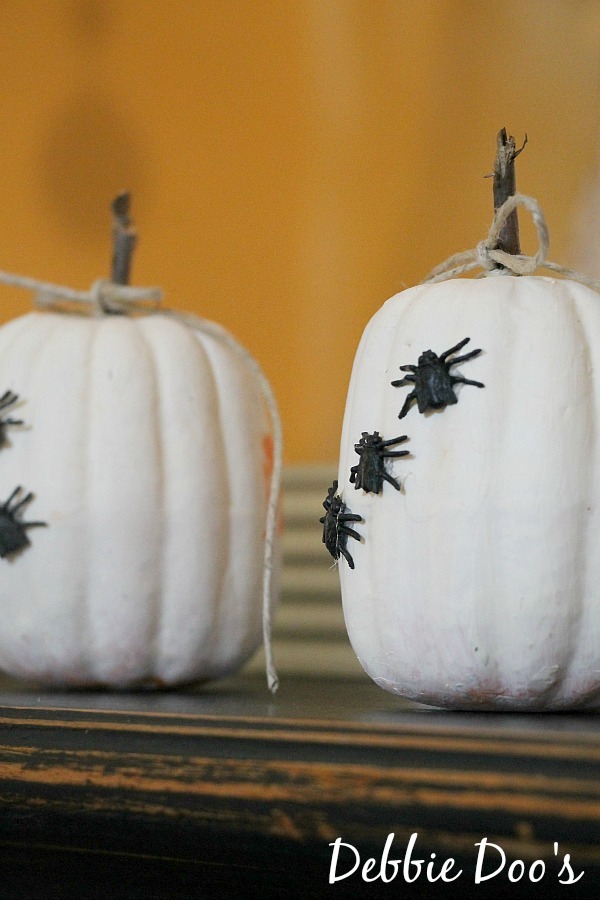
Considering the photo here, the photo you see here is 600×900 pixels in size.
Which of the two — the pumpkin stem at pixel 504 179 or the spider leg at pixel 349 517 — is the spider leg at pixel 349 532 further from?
the pumpkin stem at pixel 504 179

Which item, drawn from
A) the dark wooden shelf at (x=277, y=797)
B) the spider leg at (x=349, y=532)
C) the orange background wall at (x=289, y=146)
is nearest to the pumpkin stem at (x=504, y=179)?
the spider leg at (x=349, y=532)

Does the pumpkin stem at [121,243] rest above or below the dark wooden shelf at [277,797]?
above

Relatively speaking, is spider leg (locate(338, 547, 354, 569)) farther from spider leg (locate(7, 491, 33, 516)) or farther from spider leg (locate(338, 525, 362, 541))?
spider leg (locate(7, 491, 33, 516))

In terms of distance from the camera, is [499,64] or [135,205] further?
[135,205]

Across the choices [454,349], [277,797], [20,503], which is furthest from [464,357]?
[20,503]

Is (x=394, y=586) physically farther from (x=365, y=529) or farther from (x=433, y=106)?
(x=433, y=106)

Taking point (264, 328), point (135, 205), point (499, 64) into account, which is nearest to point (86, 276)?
point (135, 205)
